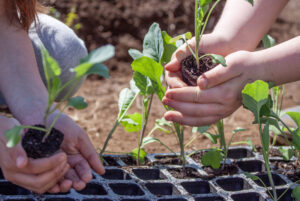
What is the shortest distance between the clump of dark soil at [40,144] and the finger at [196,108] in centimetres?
42

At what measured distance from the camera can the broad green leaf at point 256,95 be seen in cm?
120

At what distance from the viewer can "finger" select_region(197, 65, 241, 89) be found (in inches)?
52.0

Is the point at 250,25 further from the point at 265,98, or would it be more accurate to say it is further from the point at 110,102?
the point at 110,102

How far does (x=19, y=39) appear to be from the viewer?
4.85 feet

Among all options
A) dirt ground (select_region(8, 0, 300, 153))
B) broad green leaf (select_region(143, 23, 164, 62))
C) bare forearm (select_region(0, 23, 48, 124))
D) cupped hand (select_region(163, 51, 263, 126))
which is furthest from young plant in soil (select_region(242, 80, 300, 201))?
dirt ground (select_region(8, 0, 300, 153))

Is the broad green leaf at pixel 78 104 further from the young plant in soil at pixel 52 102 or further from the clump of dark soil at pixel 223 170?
the clump of dark soil at pixel 223 170

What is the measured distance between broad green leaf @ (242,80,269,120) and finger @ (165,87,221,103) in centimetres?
13

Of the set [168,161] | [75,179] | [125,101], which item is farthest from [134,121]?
[75,179]

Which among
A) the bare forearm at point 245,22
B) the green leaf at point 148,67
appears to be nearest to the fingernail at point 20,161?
the green leaf at point 148,67

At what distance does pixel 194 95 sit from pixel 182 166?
12.8 inches

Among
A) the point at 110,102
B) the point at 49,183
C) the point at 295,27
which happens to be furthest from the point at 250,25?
the point at 295,27

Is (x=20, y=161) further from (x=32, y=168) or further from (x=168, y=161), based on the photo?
(x=168, y=161)

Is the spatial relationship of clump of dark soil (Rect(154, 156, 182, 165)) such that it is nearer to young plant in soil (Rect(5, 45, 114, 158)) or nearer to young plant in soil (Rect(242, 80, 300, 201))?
young plant in soil (Rect(242, 80, 300, 201))

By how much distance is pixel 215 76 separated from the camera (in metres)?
1.32
